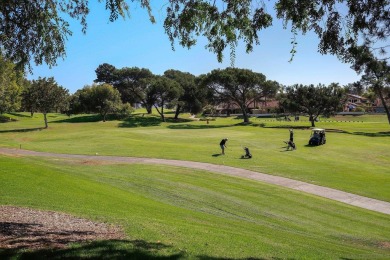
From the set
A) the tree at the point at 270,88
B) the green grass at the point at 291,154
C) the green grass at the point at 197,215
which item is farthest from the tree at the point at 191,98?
the green grass at the point at 197,215

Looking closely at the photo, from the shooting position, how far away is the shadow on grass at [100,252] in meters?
8.04

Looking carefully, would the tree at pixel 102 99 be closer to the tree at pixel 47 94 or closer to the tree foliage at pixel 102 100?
the tree foliage at pixel 102 100

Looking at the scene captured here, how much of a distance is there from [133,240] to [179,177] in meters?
15.5

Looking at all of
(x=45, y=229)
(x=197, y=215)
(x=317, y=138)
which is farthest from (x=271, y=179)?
(x=317, y=138)

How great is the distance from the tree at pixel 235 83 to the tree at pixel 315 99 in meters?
10.1

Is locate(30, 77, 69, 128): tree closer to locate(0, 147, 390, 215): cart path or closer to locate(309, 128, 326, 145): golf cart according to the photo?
locate(0, 147, 390, 215): cart path

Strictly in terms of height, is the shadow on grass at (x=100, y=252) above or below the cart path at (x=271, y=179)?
above

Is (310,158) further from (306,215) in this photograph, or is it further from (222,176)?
(306,215)

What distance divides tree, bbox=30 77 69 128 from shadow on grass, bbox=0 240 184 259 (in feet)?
202

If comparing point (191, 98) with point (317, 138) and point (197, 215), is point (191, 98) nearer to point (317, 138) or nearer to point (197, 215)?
point (317, 138)

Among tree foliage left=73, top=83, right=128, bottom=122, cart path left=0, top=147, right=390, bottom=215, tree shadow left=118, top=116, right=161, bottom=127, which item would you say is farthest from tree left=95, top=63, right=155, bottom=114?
cart path left=0, top=147, right=390, bottom=215

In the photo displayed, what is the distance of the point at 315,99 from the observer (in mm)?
75125

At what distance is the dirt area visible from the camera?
29.7 feet

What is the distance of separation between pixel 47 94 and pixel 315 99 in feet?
164
